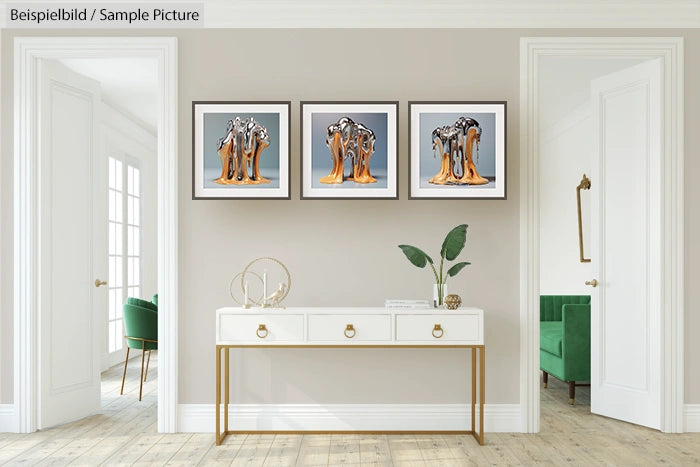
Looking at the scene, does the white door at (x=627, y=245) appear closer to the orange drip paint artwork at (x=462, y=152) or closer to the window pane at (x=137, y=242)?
the orange drip paint artwork at (x=462, y=152)

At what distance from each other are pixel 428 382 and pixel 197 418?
1.41 metres

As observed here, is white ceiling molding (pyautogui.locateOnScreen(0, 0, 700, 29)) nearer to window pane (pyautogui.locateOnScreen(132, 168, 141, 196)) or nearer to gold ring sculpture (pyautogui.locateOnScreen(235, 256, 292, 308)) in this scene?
gold ring sculpture (pyautogui.locateOnScreen(235, 256, 292, 308))

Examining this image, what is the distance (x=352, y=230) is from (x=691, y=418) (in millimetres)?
2339

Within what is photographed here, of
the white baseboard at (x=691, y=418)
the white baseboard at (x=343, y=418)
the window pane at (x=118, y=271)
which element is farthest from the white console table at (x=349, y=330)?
the window pane at (x=118, y=271)

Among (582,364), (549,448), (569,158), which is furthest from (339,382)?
(569,158)

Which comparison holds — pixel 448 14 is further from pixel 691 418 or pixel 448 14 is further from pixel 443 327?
pixel 691 418

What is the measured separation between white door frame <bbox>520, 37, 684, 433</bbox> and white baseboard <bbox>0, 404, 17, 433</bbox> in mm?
3053

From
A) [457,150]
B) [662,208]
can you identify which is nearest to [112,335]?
[457,150]

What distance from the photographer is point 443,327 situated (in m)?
3.64

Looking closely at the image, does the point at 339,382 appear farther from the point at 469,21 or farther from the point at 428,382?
the point at 469,21

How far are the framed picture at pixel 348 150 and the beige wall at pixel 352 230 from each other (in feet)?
0.48

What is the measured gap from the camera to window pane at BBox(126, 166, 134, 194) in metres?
7.20

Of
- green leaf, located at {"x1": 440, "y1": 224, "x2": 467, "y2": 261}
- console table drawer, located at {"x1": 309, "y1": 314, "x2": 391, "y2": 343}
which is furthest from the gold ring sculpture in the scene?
green leaf, located at {"x1": 440, "y1": 224, "x2": 467, "y2": 261}

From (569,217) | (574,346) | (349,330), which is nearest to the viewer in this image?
(349,330)
